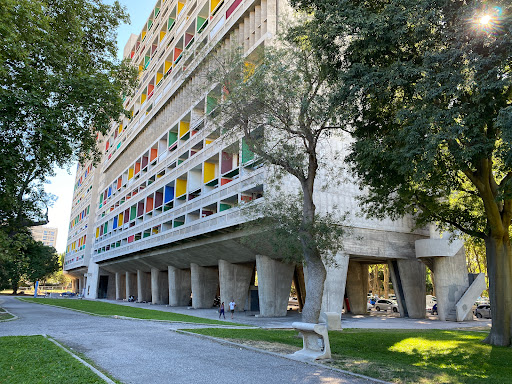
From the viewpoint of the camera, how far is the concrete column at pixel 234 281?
100 feet

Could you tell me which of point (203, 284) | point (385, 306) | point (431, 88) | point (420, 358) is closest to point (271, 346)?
point (420, 358)

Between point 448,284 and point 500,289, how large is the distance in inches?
524

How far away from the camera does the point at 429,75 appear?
973 centimetres

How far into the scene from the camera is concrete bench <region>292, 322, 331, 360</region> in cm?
952

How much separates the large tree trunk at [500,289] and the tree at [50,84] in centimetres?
1472

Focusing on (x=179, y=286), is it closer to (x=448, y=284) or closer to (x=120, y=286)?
(x=120, y=286)

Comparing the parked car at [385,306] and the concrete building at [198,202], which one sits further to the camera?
the parked car at [385,306]

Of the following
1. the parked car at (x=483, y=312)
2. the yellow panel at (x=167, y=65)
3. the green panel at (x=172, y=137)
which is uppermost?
the yellow panel at (x=167, y=65)

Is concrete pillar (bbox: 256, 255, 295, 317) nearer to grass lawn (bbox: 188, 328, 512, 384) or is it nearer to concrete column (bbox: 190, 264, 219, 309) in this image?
concrete column (bbox: 190, 264, 219, 309)

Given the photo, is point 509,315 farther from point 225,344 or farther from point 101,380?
point 101,380

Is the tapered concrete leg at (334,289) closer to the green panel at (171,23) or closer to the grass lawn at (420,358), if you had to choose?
the grass lawn at (420,358)

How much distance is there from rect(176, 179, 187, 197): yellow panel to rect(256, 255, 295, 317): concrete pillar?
11.0 metres

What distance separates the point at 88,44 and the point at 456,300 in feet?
83.4

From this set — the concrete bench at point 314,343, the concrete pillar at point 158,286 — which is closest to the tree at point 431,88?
the concrete bench at point 314,343
